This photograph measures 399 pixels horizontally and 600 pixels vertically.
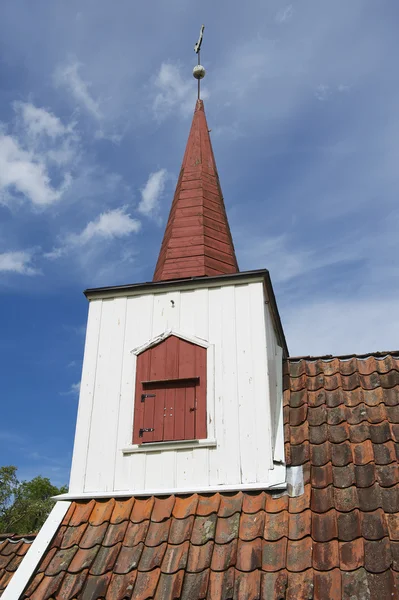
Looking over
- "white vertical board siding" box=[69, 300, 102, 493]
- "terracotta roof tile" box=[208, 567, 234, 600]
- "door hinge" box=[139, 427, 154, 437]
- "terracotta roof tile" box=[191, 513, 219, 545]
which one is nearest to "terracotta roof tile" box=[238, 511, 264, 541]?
Result: "terracotta roof tile" box=[191, 513, 219, 545]

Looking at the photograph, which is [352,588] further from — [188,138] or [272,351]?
[188,138]

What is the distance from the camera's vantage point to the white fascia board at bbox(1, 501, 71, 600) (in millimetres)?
5383

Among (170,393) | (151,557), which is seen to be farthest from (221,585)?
(170,393)

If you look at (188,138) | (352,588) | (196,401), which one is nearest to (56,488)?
(188,138)

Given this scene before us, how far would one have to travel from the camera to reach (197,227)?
9.71m

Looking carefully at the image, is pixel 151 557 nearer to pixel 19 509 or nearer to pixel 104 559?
pixel 104 559

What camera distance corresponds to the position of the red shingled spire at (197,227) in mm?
9023

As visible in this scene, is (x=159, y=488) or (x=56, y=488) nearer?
(x=159, y=488)

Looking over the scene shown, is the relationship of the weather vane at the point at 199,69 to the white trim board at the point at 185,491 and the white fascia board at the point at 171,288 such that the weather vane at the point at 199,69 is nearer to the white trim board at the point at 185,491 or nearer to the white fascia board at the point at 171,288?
the white fascia board at the point at 171,288

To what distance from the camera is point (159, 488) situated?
6.49 m

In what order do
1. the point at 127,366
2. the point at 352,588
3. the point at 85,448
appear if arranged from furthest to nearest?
the point at 127,366, the point at 85,448, the point at 352,588

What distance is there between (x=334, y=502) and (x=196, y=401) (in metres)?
2.21

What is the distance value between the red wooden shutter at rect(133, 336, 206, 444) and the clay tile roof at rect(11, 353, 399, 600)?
87cm

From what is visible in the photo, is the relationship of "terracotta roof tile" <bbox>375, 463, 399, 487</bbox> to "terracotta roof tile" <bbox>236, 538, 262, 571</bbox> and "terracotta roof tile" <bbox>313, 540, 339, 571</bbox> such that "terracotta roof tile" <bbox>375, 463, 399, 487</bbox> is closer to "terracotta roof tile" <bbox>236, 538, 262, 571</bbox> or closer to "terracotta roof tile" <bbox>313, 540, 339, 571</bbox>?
"terracotta roof tile" <bbox>313, 540, 339, 571</bbox>
